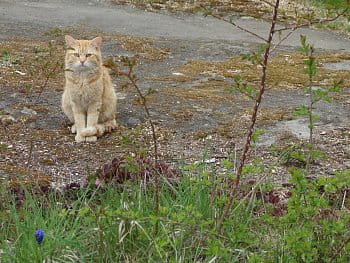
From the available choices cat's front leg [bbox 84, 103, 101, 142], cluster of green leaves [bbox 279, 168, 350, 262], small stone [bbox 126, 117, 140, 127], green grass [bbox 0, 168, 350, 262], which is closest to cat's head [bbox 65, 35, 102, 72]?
cat's front leg [bbox 84, 103, 101, 142]

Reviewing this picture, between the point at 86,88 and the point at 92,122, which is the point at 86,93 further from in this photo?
the point at 92,122

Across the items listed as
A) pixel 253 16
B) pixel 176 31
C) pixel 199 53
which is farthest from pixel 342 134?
pixel 253 16

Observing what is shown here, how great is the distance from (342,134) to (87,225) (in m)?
2.71

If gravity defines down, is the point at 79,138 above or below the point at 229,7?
below

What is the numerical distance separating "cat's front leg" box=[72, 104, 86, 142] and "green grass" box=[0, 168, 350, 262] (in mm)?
1669

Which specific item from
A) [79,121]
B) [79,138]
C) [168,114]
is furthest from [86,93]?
[168,114]

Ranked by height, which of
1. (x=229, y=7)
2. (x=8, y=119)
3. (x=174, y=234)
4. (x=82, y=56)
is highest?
(x=82, y=56)

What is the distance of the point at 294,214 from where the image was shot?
9.41 ft

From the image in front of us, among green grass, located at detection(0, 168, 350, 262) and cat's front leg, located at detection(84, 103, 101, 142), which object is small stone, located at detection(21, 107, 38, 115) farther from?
green grass, located at detection(0, 168, 350, 262)

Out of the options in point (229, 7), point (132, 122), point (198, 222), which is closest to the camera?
point (198, 222)

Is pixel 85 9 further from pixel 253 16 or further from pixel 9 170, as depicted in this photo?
pixel 9 170

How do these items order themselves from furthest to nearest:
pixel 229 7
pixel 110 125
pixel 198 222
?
pixel 229 7
pixel 110 125
pixel 198 222

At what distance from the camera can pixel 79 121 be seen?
198 inches

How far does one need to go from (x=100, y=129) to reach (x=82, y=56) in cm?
53
